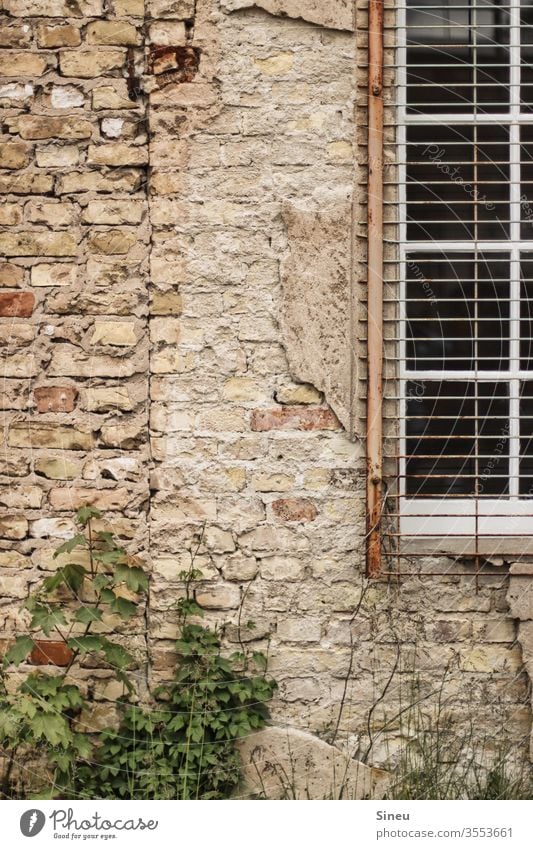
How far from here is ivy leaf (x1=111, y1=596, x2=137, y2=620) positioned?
2.68m

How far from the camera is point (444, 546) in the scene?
2803mm

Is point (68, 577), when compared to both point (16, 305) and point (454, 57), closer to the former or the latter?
point (16, 305)

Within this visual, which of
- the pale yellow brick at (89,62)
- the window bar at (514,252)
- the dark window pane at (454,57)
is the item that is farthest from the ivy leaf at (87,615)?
the dark window pane at (454,57)

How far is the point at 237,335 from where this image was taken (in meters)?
2.77

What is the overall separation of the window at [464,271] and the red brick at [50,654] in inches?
45.5

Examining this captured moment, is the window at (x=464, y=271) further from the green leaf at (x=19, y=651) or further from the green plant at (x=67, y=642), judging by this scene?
the green leaf at (x=19, y=651)

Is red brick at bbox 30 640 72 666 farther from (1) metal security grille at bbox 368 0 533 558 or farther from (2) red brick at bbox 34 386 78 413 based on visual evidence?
(1) metal security grille at bbox 368 0 533 558

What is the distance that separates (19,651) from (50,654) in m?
0.17

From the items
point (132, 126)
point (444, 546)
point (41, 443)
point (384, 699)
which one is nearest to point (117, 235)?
point (132, 126)

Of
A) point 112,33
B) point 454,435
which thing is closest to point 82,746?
point 454,435

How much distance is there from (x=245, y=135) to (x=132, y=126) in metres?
0.36

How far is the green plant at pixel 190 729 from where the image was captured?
263cm

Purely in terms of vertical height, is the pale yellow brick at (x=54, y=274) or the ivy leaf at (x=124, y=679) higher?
the pale yellow brick at (x=54, y=274)
